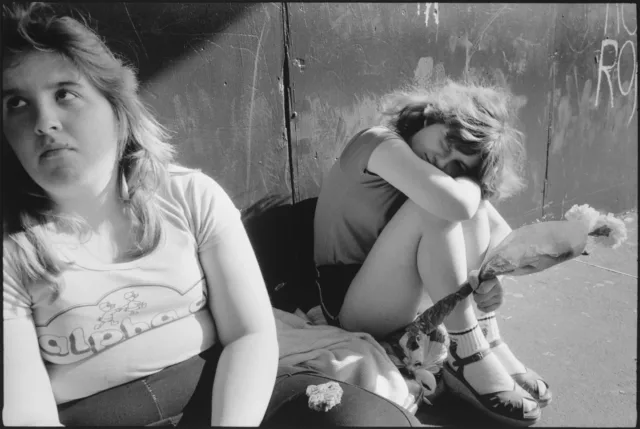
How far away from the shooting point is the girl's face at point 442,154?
1.92 metres

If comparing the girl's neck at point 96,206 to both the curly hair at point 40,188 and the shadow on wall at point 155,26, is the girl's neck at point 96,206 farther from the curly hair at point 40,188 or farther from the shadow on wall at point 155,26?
the shadow on wall at point 155,26

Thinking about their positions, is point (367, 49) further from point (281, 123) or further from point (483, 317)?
point (483, 317)

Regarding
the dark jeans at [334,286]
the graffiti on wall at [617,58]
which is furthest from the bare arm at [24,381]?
the graffiti on wall at [617,58]

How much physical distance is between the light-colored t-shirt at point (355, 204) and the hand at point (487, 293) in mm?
442

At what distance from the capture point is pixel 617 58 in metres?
3.54

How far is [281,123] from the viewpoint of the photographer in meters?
2.28

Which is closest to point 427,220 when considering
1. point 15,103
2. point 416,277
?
point 416,277

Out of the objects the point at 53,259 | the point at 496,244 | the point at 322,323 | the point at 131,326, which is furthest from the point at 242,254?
the point at 496,244

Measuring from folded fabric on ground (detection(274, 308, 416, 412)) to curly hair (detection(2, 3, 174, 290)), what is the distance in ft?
2.60

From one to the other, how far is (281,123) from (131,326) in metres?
1.22

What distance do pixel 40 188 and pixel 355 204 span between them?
1123mm

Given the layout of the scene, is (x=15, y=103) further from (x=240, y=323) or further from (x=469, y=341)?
(x=469, y=341)

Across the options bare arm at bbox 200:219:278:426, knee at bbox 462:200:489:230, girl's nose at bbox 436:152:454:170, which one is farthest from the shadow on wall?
knee at bbox 462:200:489:230

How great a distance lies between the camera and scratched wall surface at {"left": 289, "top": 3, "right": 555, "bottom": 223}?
2.31m
